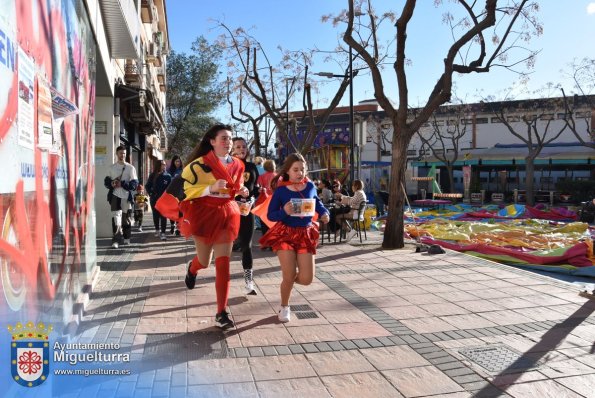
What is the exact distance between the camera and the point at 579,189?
2959 centimetres

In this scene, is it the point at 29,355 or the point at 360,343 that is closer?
the point at 29,355

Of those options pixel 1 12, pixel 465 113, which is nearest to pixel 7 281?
pixel 1 12

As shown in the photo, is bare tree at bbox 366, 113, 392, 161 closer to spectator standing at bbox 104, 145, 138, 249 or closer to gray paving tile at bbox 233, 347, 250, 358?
spectator standing at bbox 104, 145, 138, 249

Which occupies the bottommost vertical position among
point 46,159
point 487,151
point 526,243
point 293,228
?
point 526,243

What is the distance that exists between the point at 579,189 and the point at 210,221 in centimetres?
3006

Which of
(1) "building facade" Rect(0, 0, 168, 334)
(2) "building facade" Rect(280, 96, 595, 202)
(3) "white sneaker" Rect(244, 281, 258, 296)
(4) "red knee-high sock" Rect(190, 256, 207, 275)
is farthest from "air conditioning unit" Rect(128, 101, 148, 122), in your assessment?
(4) "red knee-high sock" Rect(190, 256, 207, 275)

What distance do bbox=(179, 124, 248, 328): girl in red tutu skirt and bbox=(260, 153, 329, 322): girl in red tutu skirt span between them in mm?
407

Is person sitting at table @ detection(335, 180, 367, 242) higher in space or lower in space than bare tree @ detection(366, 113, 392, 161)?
lower

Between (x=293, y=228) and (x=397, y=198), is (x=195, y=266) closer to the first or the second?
(x=293, y=228)

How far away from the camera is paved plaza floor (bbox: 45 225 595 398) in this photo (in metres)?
3.52

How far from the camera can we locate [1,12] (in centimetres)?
207

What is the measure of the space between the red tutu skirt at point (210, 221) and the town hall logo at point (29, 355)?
2.04m

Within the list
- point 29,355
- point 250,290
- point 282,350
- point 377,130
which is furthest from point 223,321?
point 377,130

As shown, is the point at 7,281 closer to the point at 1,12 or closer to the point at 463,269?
the point at 1,12
